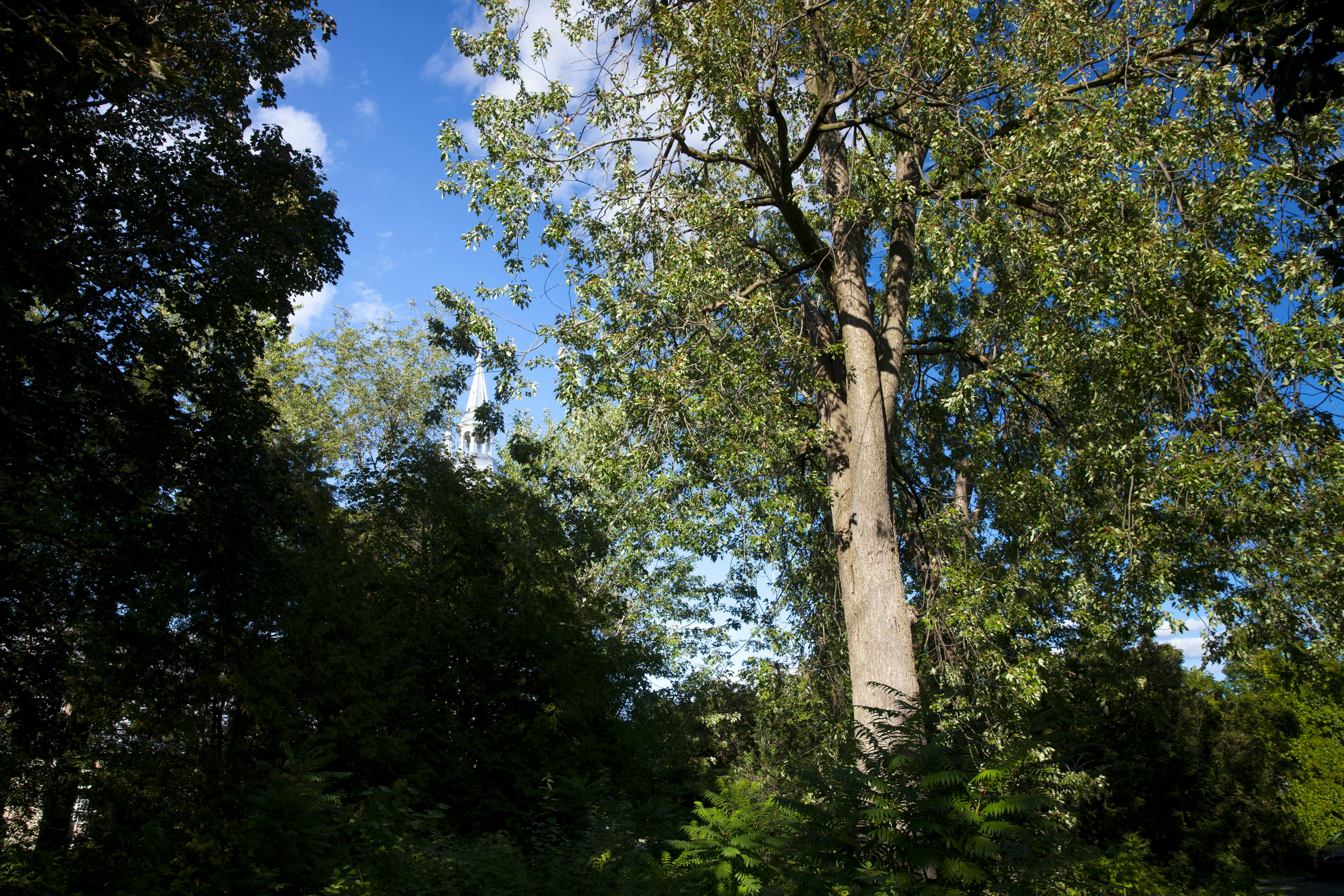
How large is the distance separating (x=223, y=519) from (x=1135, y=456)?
9732mm

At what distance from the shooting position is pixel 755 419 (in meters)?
7.99

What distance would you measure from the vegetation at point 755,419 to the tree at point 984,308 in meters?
0.06

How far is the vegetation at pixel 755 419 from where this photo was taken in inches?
244

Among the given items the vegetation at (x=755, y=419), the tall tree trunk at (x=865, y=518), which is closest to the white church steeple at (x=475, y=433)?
the vegetation at (x=755, y=419)

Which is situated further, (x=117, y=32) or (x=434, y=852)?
(x=434, y=852)

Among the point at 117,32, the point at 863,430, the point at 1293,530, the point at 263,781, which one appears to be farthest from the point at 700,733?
the point at 117,32

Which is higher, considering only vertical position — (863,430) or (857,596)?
(863,430)

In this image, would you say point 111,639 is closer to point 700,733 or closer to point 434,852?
point 434,852

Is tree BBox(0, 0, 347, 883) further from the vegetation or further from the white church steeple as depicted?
the white church steeple

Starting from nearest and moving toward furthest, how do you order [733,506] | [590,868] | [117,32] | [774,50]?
[117,32] → [590,868] → [774,50] → [733,506]

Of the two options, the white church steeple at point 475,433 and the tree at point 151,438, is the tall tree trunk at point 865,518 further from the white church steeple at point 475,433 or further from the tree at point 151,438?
the tree at point 151,438

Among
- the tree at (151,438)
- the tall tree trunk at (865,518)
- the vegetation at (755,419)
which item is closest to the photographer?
the vegetation at (755,419)

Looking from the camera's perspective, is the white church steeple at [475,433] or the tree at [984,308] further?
the white church steeple at [475,433]

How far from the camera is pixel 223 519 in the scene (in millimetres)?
8820
